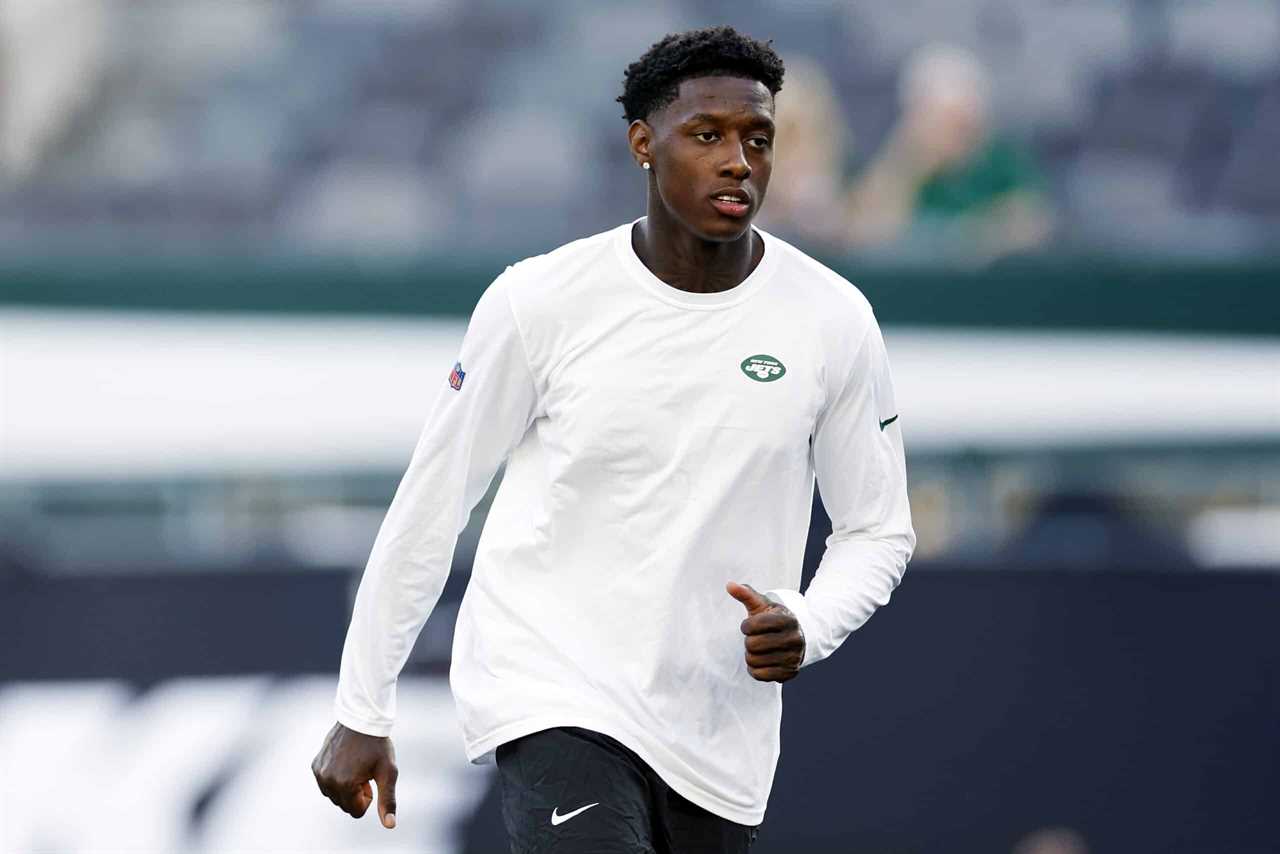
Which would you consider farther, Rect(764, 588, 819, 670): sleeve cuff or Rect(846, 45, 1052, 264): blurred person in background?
Rect(846, 45, 1052, 264): blurred person in background

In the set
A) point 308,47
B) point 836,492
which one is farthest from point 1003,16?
point 836,492

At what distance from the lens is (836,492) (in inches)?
159

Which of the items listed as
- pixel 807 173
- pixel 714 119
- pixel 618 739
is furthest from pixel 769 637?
pixel 807 173

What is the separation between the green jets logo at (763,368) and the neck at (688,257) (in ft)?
0.53

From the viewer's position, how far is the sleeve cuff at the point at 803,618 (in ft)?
12.0

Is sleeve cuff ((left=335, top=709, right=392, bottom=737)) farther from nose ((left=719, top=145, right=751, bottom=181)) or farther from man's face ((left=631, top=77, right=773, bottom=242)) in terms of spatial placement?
nose ((left=719, top=145, right=751, bottom=181))

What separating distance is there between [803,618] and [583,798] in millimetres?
503

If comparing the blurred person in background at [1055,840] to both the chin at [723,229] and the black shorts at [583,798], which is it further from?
the chin at [723,229]

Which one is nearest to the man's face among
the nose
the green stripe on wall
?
the nose

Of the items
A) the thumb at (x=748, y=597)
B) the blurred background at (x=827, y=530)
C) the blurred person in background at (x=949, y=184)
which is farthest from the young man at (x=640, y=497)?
the blurred person in background at (x=949, y=184)

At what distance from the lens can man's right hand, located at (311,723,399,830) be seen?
12.3 ft

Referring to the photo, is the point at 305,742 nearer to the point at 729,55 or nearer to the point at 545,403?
the point at 545,403

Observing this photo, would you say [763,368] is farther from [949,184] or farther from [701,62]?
[949,184]

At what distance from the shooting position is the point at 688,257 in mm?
3873
